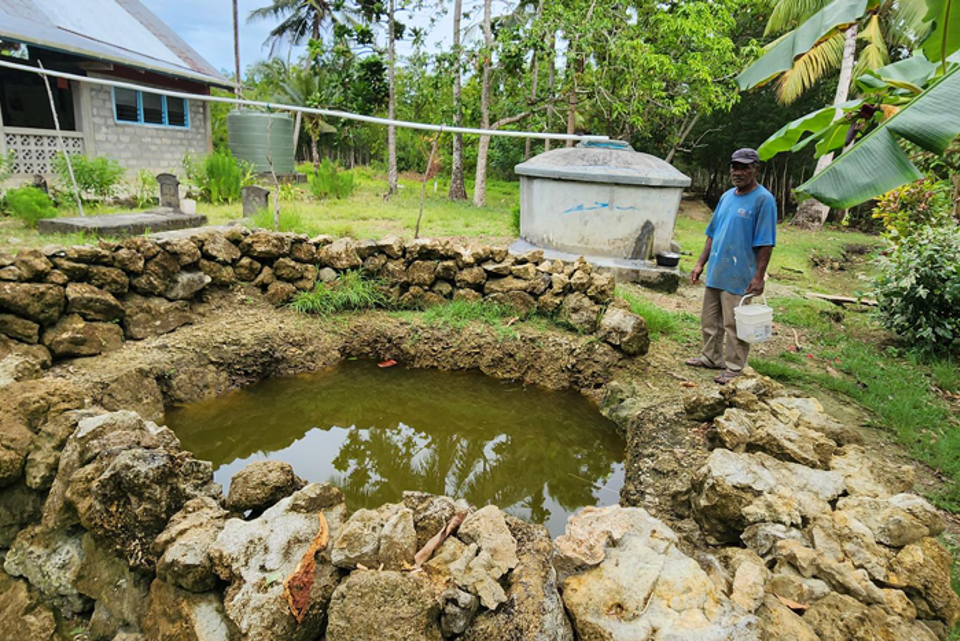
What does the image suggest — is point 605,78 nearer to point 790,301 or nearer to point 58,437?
point 790,301

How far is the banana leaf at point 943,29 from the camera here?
1.89m

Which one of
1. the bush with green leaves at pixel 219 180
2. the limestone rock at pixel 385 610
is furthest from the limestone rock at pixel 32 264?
the bush with green leaves at pixel 219 180

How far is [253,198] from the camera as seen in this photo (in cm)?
866

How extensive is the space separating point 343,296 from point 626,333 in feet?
8.10

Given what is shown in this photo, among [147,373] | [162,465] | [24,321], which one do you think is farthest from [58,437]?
[24,321]

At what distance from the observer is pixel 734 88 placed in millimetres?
14070

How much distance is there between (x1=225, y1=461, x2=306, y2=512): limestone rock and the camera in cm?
234

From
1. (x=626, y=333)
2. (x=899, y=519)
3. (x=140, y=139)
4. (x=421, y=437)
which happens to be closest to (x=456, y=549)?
(x=899, y=519)

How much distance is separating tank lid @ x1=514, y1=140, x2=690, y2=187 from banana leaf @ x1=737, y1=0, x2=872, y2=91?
3940mm

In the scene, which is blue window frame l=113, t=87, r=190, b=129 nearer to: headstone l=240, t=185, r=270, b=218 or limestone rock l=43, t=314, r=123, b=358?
headstone l=240, t=185, r=270, b=218

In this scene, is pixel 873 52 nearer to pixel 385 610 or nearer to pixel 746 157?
pixel 746 157

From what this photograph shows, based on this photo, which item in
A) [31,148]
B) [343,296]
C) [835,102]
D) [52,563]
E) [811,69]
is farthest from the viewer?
[835,102]

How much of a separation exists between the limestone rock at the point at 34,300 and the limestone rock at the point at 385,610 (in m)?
3.37

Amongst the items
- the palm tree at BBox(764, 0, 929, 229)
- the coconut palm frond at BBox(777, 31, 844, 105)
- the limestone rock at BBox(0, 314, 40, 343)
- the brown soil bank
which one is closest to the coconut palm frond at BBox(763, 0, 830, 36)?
the palm tree at BBox(764, 0, 929, 229)
